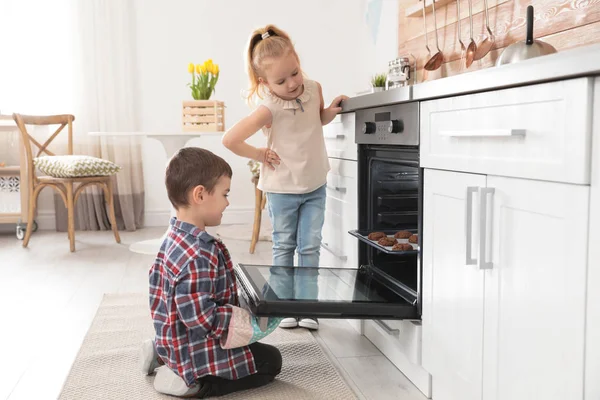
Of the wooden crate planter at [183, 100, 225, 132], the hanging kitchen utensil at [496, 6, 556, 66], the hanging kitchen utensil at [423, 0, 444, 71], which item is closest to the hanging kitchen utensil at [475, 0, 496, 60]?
the hanging kitchen utensil at [423, 0, 444, 71]

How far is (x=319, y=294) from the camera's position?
6.03ft

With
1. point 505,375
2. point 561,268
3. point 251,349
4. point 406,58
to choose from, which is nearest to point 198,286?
point 251,349

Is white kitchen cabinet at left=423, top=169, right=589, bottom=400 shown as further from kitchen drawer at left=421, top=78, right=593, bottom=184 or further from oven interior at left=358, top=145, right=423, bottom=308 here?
oven interior at left=358, top=145, right=423, bottom=308

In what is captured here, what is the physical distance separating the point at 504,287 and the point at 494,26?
150cm

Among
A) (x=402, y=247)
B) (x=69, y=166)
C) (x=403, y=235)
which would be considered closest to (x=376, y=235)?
(x=403, y=235)

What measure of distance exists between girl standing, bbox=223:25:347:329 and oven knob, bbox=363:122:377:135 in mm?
280

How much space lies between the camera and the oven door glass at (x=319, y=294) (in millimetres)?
1734

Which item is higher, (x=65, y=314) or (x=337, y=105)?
(x=337, y=105)

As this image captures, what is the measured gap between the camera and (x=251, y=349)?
184cm

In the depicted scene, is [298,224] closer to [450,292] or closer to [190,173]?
[190,173]

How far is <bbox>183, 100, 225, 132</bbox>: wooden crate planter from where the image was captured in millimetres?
3828

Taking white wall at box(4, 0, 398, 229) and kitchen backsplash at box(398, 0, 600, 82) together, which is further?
white wall at box(4, 0, 398, 229)

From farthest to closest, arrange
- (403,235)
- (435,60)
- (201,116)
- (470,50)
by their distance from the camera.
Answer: (201,116), (435,60), (470,50), (403,235)

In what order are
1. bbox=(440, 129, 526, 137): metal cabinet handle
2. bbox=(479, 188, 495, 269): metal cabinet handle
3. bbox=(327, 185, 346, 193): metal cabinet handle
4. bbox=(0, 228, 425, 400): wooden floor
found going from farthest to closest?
bbox=(327, 185, 346, 193): metal cabinet handle, bbox=(0, 228, 425, 400): wooden floor, bbox=(479, 188, 495, 269): metal cabinet handle, bbox=(440, 129, 526, 137): metal cabinet handle
